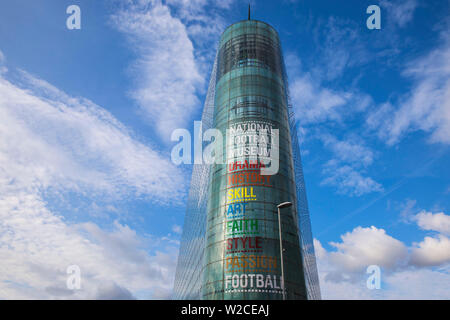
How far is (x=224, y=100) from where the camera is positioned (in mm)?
55969

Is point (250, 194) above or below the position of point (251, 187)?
below

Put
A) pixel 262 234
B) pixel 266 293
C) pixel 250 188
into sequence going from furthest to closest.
A: 1. pixel 250 188
2. pixel 262 234
3. pixel 266 293

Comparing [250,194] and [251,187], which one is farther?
[251,187]

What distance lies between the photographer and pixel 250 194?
45688 millimetres

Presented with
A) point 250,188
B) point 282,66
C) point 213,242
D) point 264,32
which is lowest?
point 213,242

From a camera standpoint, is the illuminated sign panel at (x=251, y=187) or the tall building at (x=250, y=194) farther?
the tall building at (x=250, y=194)

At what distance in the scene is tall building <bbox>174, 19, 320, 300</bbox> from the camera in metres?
41.5

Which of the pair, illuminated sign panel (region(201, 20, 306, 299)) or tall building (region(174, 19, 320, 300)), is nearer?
illuminated sign panel (region(201, 20, 306, 299))

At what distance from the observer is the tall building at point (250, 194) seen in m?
41.5
